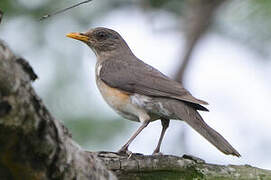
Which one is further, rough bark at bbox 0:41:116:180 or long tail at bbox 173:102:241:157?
long tail at bbox 173:102:241:157

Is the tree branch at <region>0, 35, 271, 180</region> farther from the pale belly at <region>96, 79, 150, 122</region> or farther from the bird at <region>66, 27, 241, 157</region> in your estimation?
the pale belly at <region>96, 79, 150, 122</region>

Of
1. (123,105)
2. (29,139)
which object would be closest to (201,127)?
(123,105)

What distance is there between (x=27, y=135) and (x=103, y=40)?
5236 mm

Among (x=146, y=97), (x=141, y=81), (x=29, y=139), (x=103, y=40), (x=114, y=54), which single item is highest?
(x=103, y=40)

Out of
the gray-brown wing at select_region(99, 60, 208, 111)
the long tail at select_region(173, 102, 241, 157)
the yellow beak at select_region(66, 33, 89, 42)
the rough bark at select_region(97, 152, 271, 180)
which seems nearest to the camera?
the rough bark at select_region(97, 152, 271, 180)

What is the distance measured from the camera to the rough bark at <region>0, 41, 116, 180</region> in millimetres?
2059

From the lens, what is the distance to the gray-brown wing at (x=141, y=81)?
573 cm

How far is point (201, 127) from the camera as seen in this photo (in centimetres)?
525

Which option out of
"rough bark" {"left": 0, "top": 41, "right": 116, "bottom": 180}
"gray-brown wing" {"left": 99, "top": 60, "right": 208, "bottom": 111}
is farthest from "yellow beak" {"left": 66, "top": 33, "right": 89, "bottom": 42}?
"rough bark" {"left": 0, "top": 41, "right": 116, "bottom": 180}

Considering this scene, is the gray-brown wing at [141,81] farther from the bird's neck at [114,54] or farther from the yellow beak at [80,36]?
the yellow beak at [80,36]

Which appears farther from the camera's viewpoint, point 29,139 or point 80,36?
point 80,36

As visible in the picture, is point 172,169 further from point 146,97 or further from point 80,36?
point 80,36

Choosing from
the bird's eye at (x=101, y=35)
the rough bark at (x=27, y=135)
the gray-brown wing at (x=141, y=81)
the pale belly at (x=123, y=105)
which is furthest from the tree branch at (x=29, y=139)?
the bird's eye at (x=101, y=35)

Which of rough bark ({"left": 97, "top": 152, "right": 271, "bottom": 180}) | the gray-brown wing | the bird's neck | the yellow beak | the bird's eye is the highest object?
the bird's eye
